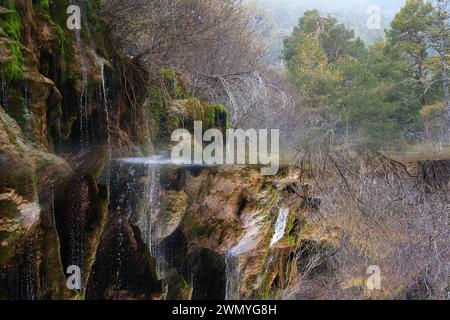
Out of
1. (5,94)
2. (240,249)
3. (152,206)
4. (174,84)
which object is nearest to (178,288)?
(240,249)

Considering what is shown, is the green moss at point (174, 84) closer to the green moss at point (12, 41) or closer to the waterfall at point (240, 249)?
the waterfall at point (240, 249)

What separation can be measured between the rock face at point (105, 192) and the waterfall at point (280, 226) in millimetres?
52

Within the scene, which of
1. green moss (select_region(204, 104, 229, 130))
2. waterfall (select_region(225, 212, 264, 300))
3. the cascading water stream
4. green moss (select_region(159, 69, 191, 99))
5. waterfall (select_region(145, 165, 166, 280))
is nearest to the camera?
the cascading water stream

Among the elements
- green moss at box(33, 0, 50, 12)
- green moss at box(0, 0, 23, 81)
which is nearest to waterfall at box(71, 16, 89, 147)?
green moss at box(33, 0, 50, 12)

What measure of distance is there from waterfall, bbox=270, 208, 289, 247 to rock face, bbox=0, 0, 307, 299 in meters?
0.05

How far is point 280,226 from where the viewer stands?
877cm

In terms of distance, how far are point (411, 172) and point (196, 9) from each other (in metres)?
5.92

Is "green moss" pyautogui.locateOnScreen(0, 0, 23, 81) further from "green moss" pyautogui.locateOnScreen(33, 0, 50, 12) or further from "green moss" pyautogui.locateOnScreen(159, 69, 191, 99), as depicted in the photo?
"green moss" pyautogui.locateOnScreen(159, 69, 191, 99)

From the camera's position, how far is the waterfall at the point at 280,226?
8547 millimetres

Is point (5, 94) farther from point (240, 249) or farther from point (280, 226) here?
point (280, 226)

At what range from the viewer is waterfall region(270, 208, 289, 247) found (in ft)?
28.0

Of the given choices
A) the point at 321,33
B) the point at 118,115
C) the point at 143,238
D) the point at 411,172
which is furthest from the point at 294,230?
the point at 321,33

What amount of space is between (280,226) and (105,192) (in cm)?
439

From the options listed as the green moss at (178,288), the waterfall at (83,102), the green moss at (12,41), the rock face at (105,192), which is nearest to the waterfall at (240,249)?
the rock face at (105,192)
